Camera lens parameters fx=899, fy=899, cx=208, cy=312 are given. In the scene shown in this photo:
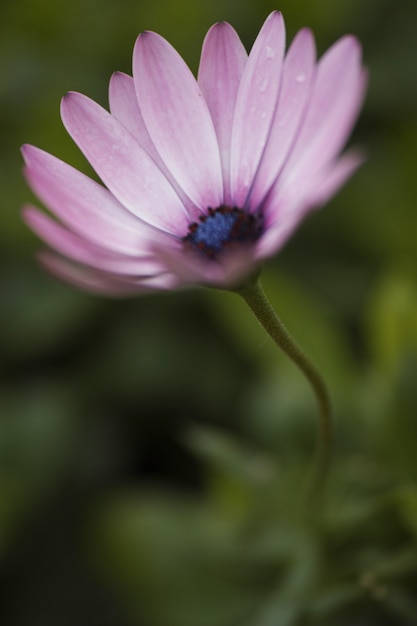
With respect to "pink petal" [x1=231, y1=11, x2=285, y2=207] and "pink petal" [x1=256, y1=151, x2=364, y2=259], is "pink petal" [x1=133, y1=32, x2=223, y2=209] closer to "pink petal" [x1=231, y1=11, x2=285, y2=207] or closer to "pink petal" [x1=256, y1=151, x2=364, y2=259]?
"pink petal" [x1=231, y1=11, x2=285, y2=207]

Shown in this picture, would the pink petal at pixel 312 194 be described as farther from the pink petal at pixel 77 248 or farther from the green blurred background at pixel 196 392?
the green blurred background at pixel 196 392

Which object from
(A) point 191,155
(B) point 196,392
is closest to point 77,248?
(A) point 191,155

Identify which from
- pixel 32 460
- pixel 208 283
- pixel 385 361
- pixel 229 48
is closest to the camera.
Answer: pixel 208 283

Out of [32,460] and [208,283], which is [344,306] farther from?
[208,283]

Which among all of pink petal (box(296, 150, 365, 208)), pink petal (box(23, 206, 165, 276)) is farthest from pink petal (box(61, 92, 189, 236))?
pink petal (box(296, 150, 365, 208))

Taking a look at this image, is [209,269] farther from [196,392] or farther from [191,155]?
[196,392]

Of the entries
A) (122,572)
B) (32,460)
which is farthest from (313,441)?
(32,460)
